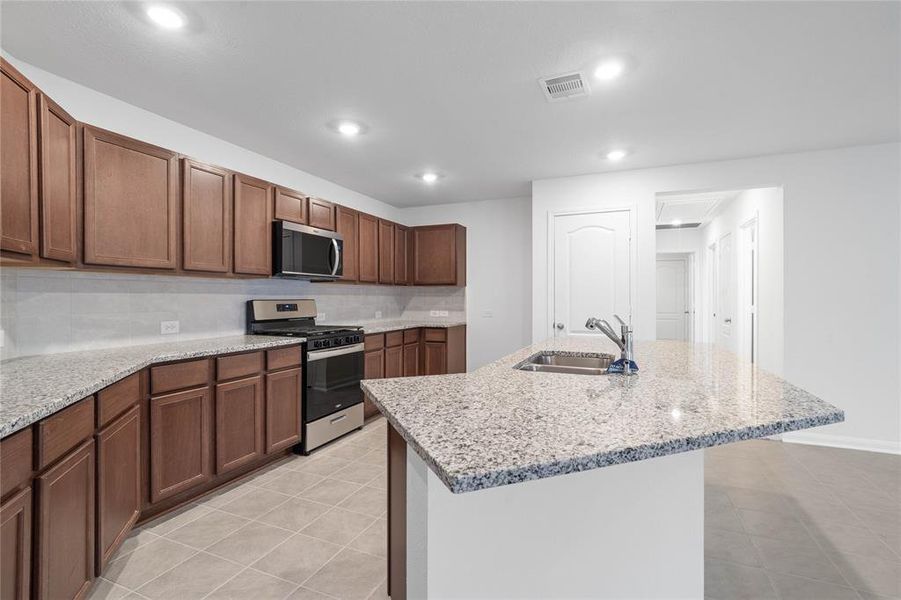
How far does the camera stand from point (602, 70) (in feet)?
7.39

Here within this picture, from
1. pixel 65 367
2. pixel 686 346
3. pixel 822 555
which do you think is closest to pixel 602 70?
pixel 686 346

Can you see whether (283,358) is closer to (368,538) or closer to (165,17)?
(368,538)

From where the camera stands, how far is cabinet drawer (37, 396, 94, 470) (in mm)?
1336

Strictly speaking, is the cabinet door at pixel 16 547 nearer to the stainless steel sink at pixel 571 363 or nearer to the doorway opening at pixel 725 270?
the stainless steel sink at pixel 571 363

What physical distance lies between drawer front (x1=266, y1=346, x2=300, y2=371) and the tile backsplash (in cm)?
62

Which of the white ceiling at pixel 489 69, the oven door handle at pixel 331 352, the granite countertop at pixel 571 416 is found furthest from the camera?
the oven door handle at pixel 331 352

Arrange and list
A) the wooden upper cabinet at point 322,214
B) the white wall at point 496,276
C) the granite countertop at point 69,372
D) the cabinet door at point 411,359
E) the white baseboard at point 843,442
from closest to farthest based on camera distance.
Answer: the granite countertop at point 69,372
the white baseboard at point 843,442
the wooden upper cabinet at point 322,214
the cabinet door at point 411,359
the white wall at point 496,276

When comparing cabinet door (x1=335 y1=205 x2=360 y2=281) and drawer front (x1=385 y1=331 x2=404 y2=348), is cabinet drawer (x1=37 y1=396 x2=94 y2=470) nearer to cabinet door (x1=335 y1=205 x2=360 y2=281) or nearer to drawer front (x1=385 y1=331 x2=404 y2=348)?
cabinet door (x1=335 y1=205 x2=360 y2=281)

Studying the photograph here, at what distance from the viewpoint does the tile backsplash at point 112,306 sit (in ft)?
7.04

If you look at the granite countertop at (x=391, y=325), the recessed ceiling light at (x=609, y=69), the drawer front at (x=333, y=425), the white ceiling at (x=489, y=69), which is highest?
the white ceiling at (x=489, y=69)

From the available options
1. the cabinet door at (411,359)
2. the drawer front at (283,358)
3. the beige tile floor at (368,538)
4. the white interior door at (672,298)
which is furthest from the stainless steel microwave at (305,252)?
the white interior door at (672,298)

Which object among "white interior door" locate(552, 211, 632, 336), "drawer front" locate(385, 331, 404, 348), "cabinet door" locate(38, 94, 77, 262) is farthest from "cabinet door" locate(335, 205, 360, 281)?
"cabinet door" locate(38, 94, 77, 262)

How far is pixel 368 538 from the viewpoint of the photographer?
7.04 ft

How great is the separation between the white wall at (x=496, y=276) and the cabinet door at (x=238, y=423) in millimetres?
3032
